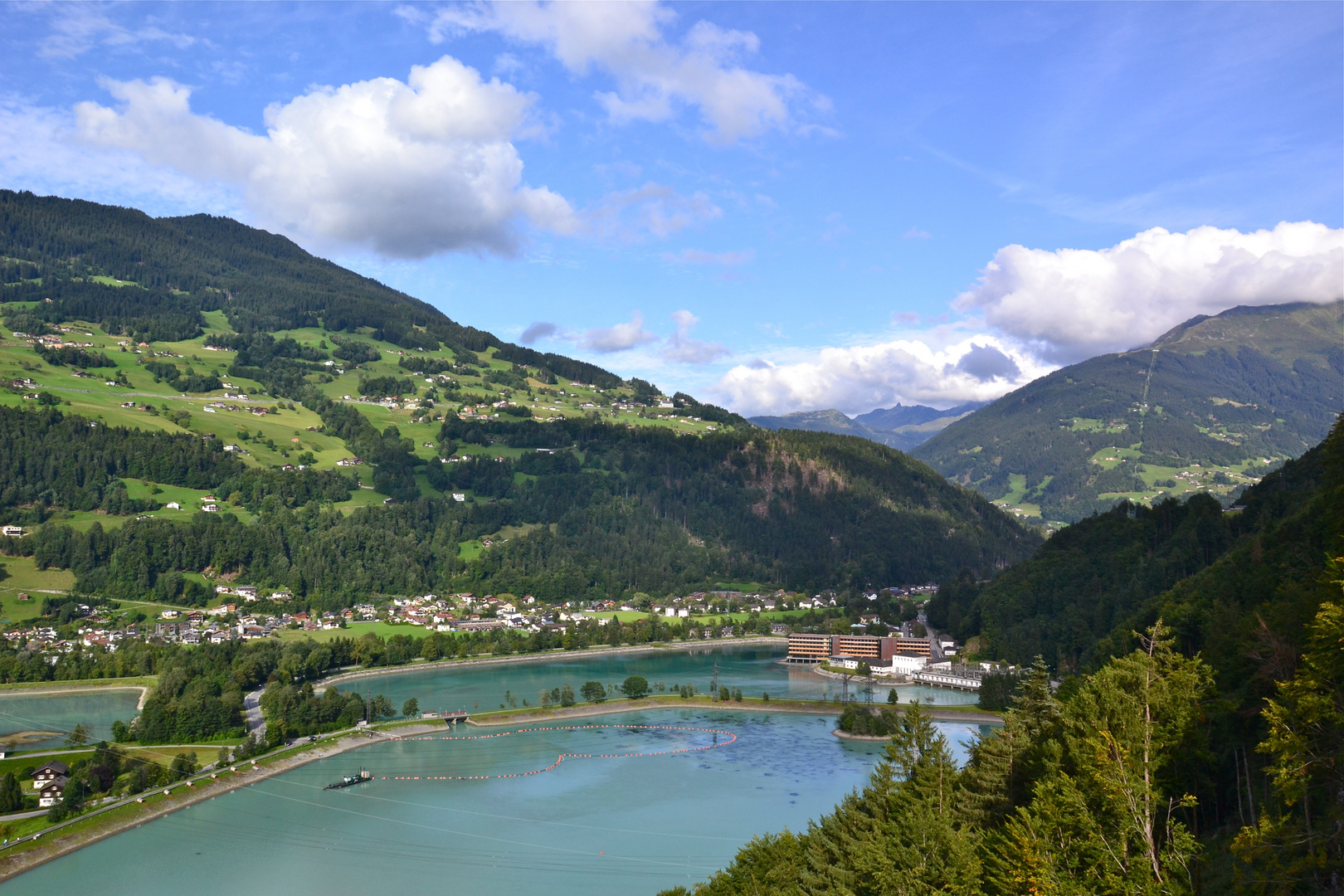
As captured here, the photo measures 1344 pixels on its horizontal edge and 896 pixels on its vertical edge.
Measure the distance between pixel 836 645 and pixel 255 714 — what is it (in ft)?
145

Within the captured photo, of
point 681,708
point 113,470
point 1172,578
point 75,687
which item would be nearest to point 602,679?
point 681,708

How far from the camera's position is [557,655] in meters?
74.9

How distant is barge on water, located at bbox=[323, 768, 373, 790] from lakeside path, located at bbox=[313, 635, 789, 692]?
19.1m

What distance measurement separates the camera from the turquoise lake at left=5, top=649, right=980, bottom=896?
29156 millimetres

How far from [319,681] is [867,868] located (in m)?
53.2

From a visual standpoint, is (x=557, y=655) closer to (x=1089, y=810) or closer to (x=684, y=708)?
(x=684, y=708)

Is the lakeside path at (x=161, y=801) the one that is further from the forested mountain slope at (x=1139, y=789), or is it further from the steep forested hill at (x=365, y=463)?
the steep forested hill at (x=365, y=463)

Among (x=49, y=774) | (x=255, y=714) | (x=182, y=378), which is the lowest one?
(x=255, y=714)

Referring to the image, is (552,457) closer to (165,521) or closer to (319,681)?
(165,521)

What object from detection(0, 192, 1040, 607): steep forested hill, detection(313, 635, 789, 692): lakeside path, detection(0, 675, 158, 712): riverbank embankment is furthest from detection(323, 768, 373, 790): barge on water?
detection(0, 192, 1040, 607): steep forested hill

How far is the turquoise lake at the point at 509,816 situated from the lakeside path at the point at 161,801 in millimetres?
609

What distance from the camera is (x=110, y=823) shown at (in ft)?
110

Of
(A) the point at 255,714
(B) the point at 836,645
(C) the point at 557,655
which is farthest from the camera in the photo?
(B) the point at 836,645

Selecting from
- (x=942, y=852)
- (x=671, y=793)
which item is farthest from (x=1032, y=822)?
(x=671, y=793)
